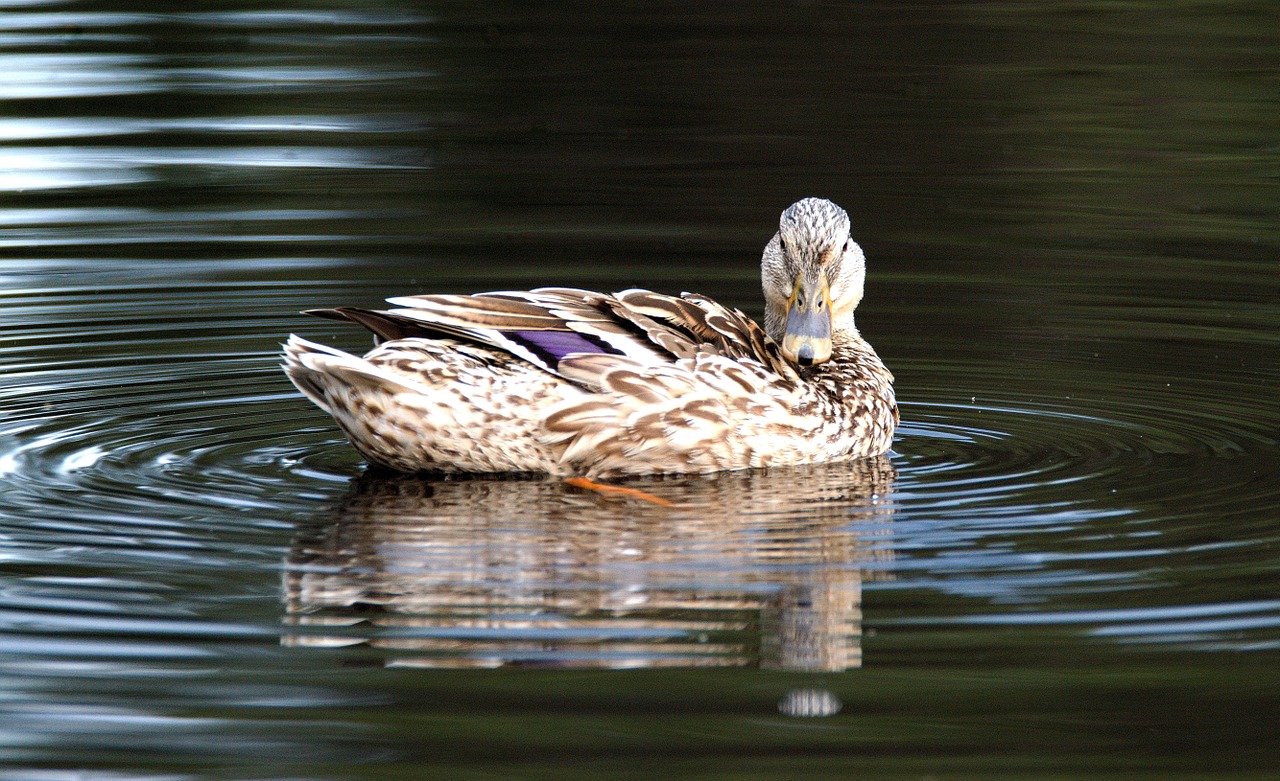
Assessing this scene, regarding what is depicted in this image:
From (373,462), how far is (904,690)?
323cm

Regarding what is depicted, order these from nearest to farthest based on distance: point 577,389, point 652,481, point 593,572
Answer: point 593,572, point 577,389, point 652,481

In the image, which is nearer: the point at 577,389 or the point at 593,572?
the point at 593,572

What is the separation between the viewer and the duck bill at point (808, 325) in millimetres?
8680

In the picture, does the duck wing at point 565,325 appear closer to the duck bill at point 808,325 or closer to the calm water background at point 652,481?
the duck bill at point 808,325

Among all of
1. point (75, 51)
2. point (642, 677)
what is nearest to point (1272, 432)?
point (642, 677)

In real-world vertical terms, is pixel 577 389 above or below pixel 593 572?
above

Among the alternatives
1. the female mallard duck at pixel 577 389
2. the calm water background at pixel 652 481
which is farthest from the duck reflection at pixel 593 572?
the female mallard duck at pixel 577 389

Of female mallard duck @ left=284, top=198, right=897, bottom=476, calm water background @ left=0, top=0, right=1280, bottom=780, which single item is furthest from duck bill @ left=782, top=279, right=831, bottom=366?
calm water background @ left=0, top=0, right=1280, bottom=780

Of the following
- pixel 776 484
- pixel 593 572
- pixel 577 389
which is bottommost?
pixel 593 572

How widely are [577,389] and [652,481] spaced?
50 cm

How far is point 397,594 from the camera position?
6410mm

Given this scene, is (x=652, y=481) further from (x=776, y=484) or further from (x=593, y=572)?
(x=593, y=572)

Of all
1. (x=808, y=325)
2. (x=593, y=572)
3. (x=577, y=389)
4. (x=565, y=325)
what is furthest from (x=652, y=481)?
(x=593, y=572)

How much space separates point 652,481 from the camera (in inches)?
325
